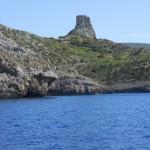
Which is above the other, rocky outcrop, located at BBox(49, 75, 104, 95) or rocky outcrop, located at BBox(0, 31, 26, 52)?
rocky outcrop, located at BBox(0, 31, 26, 52)

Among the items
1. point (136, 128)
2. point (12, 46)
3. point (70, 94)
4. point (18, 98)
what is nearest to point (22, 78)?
point (18, 98)

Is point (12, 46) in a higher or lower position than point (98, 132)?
higher

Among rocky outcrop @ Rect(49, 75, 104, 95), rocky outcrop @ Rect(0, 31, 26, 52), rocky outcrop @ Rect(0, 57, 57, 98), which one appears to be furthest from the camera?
rocky outcrop @ Rect(49, 75, 104, 95)

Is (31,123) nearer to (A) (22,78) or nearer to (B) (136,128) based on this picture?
(B) (136,128)

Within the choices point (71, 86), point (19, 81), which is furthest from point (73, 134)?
point (71, 86)

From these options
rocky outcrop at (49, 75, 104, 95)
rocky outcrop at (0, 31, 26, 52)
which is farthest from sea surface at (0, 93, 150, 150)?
rocky outcrop at (49, 75, 104, 95)

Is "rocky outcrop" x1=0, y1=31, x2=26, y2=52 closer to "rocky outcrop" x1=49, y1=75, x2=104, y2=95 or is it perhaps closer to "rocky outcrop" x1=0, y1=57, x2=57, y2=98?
"rocky outcrop" x1=0, y1=57, x2=57, y2=98

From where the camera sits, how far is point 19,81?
133 metres

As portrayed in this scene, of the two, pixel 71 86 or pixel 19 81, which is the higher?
pixel 19 81

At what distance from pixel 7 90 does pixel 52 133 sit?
241 ft

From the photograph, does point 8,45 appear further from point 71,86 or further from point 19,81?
point 71,86

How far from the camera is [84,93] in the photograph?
192500 millimetres

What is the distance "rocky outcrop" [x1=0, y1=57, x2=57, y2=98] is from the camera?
13088 centimetres

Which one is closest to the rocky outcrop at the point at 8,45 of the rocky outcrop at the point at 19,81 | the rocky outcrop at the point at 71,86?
the rocky outcrop at the point at 19,81
